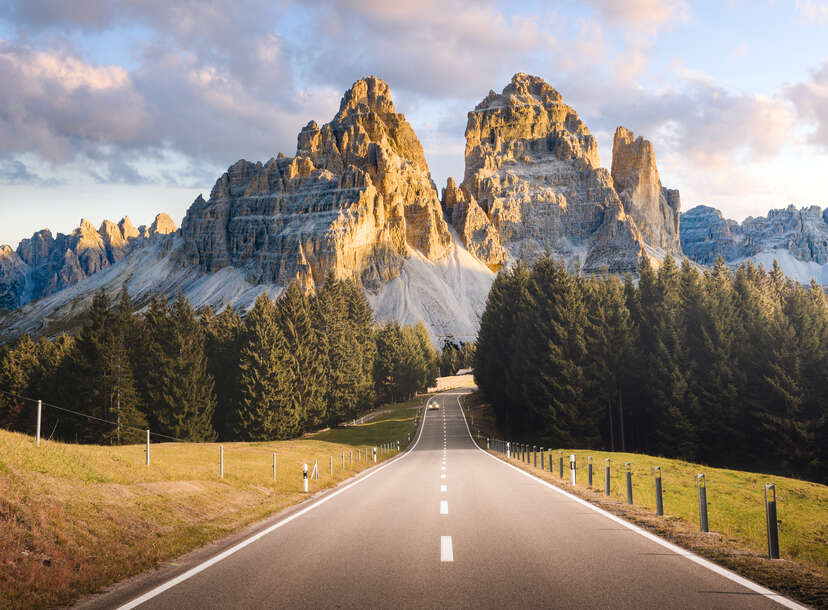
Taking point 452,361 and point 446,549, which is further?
point 452,361

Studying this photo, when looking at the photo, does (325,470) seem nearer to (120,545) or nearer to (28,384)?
(120,545)

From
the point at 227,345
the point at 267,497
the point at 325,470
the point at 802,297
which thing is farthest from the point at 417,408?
the point at 267,497

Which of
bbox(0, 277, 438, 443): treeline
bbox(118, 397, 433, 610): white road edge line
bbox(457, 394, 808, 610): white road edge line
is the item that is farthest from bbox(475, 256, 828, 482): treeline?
bbox(118, 397, 433, 610): white road edge line

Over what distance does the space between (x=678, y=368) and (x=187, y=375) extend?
40.3m

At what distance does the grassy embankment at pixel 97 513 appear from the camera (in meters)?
7.48

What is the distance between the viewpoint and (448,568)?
312 inches

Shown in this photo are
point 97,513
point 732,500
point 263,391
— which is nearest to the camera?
point 97,513

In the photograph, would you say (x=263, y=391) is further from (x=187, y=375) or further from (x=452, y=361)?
(x=452, y=361)

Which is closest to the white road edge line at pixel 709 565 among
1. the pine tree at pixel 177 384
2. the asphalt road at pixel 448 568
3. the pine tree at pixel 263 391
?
the asphalt road at pixel 448 568

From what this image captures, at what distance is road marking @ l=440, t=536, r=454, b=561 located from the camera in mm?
8598


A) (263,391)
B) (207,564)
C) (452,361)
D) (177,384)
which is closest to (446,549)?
(207,564)

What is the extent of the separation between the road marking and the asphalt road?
28 millimetres

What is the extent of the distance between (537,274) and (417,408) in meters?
46.2

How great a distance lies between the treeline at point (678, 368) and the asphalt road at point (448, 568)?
3366 cm
